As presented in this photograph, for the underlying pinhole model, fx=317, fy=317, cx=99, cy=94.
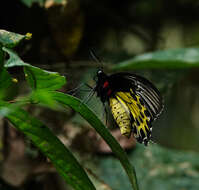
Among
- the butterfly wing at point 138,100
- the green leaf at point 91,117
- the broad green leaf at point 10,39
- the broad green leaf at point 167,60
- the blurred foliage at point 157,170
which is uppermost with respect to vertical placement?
the broad green leaf at point 167,60

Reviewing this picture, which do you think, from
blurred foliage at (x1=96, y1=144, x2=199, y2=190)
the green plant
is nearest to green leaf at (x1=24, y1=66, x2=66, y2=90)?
the green plant

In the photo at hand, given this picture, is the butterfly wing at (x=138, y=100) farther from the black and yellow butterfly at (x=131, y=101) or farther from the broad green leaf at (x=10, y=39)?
the broad green leaf at (x=10, y=39)

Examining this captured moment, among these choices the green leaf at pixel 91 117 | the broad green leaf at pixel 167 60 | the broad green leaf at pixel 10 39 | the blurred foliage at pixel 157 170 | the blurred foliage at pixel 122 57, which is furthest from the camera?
the blurred foliage at pixel 157 170

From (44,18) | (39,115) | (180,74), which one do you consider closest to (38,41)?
(44,18)

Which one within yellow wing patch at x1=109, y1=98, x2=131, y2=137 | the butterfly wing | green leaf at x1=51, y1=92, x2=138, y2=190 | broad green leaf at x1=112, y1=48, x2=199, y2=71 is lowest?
green leaf at x1=51, y1=92, x2=138, y2=190

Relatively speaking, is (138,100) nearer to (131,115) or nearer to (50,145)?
(131,115)

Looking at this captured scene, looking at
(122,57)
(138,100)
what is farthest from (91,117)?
(122,57)

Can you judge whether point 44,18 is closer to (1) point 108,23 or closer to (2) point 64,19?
(2) point 64,19

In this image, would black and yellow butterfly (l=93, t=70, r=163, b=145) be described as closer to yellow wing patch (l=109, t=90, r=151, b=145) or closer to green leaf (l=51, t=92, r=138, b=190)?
yellow wing patch (l=109, t=90, r=151, b=145)

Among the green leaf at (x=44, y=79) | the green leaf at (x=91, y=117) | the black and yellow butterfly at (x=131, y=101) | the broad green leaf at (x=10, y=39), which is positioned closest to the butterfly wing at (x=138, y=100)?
the black and yellow butterfly at (x=131, y=101)
